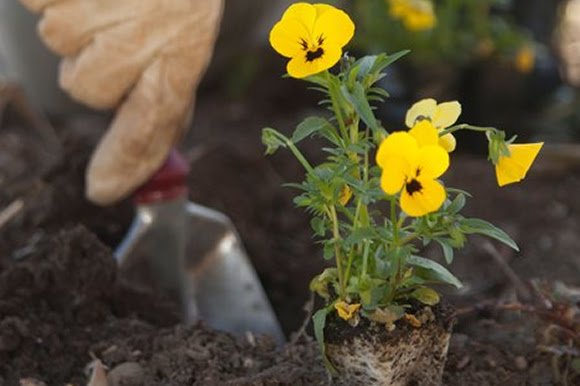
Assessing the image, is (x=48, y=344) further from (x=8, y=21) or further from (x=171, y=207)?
(x=8, y=21)

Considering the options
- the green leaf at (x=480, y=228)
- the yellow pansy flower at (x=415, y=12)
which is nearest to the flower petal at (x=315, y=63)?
the green leaf at (x=480, y=228)

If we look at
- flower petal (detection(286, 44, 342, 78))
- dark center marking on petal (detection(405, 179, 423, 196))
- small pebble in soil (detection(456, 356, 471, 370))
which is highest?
flower petal (detection(286, 44, 342, 78))

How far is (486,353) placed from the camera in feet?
4.54

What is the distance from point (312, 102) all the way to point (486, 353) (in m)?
1.59

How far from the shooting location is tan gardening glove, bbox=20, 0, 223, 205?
1650 mm

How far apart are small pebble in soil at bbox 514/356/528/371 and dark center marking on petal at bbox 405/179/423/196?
1.49 ft

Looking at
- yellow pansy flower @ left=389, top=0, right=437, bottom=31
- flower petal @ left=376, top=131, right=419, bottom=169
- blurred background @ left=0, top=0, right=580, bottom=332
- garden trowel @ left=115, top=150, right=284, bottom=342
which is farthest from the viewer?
yellow pansy flower @ left=389, top=0, right=437, bottom=31

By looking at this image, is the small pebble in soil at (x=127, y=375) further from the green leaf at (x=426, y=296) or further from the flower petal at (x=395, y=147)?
the flower petal at (x=395, y=147)

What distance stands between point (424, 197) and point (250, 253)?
3.42 feet

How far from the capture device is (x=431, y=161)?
100 cm

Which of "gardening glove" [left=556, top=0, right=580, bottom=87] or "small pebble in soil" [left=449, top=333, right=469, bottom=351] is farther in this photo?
"gardening glove" [left=556, top=0, right=580, bottom=87]

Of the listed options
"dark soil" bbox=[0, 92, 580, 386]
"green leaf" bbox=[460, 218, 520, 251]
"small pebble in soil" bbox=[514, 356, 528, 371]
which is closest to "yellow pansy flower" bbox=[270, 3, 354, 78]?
"green leaf" bbox=[460, 218, 520, 251]

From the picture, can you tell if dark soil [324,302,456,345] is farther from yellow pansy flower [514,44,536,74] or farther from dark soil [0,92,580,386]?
yellow pansy flower [514,44,536,74]

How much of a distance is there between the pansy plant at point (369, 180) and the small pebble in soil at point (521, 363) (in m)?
0.25
